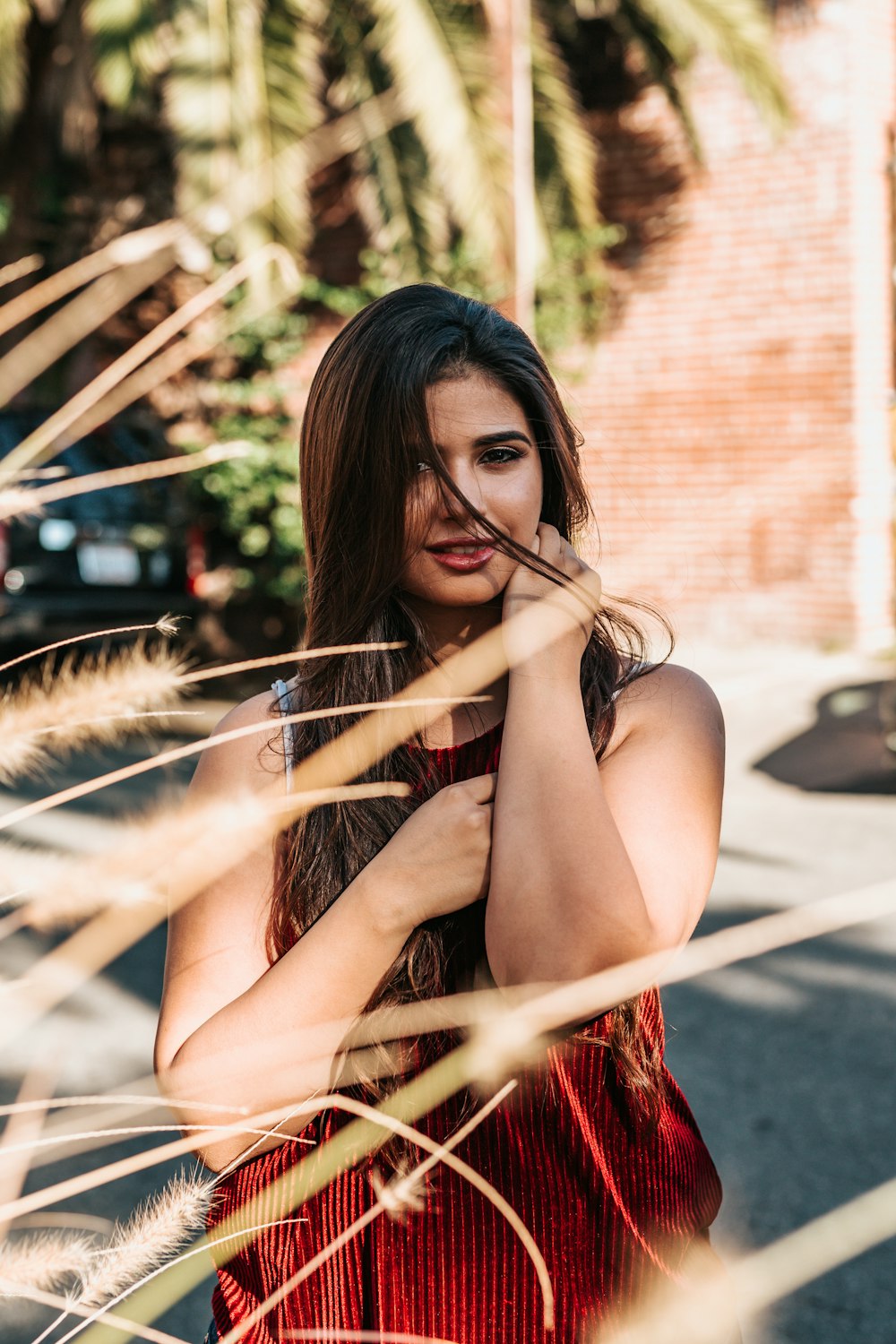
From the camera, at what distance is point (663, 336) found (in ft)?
33.2

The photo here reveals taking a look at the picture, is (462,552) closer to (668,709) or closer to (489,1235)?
(668,709)

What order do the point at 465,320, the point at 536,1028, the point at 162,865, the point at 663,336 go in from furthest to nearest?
the point at 663,336 < the point at 465,320 < the point at 536,1028 < the point at 162,865

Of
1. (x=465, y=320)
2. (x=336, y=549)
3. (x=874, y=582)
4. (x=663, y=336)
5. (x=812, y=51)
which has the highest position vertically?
(x=812, y=51)

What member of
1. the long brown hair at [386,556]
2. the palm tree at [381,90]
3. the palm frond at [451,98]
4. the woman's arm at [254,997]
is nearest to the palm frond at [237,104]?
the palm tree at [381,90]

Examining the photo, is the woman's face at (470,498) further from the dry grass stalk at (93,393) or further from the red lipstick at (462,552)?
the dry grass stalk at (93,393)

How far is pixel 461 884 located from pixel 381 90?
7784mm

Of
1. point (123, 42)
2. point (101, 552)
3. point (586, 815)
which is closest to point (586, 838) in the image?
point (586, 815)

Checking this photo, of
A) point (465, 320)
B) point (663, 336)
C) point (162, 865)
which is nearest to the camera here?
point (162, 865)

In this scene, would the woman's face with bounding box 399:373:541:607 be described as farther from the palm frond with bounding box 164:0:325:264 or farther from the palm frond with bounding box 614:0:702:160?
the palm frond with bounding box 614:0:702:160

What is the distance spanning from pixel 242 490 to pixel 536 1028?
849 centimetres

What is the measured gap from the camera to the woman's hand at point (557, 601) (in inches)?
44.1

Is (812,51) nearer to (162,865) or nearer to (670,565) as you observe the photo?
(670,565)

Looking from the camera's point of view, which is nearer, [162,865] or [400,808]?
[162,865]

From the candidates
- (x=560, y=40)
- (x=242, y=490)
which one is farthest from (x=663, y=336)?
(x=242, y=490)
